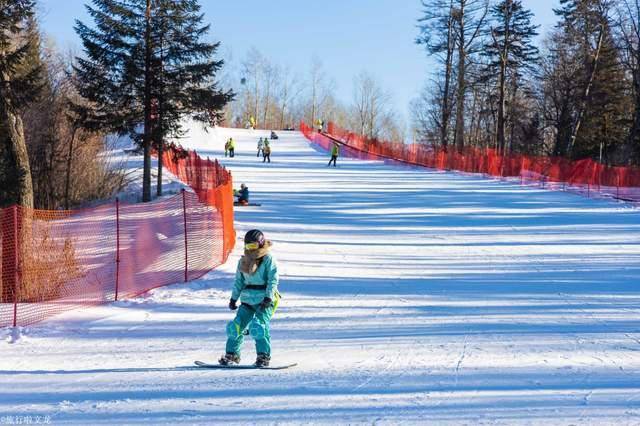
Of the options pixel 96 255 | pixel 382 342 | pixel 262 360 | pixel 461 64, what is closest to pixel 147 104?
pixel 96 255

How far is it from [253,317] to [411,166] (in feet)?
123

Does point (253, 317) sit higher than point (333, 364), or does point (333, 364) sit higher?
point (253, 317)

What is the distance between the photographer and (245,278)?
667 centimetres

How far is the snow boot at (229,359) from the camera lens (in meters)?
6.64

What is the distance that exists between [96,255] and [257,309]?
8450 millimetres

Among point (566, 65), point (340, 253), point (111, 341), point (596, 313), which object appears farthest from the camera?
point (566, 65)

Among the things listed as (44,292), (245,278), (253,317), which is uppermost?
(245,278)

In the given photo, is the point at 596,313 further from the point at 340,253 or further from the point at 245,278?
the point at 340,253

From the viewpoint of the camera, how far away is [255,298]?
661 cm

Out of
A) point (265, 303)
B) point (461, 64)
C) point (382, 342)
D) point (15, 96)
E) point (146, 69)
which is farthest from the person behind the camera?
point (461, 64)

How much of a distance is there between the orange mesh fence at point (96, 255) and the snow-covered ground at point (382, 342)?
65cm

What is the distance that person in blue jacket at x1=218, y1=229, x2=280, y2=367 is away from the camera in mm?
6555

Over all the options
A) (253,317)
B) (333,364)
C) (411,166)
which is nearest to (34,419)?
(253,317)

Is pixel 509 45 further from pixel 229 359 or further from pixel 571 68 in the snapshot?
pixel 229 359
